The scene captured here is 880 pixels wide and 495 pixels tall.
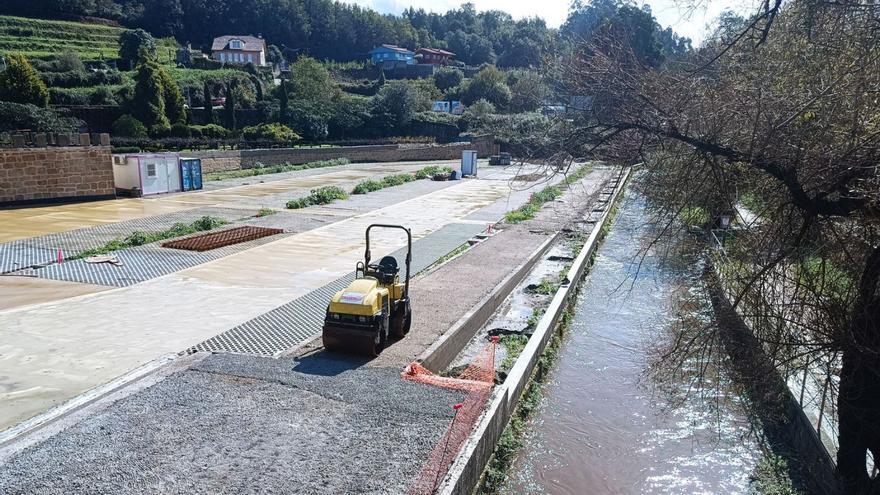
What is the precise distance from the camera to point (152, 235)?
57.8ft

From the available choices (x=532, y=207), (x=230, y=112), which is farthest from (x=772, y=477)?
(x=230, y=112)

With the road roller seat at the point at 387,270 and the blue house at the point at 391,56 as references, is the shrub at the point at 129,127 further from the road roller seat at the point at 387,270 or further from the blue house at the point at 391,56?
the blue house at the point at 391,56

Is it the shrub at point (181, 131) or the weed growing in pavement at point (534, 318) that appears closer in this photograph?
the weed growing in pavement at point (534, 318)

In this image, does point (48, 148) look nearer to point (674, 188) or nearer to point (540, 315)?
point (540, 315)

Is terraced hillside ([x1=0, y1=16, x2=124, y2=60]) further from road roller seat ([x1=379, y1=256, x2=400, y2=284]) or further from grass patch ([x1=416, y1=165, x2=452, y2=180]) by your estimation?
road roller seat ([x1=379, y1=256, x2=400, y2=284])

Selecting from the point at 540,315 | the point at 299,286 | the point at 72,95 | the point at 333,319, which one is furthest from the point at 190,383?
the point at 72,95

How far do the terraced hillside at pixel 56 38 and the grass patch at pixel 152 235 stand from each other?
164ft

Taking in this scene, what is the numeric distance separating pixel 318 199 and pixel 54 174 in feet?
30.0

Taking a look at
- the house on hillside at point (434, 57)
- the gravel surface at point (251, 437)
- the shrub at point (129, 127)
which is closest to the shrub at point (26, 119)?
the shrub at point (129, 127)

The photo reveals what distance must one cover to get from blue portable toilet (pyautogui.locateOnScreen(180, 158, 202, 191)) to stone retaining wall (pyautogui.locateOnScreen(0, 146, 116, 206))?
11.8 ft

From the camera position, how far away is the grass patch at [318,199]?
2373 centimetres

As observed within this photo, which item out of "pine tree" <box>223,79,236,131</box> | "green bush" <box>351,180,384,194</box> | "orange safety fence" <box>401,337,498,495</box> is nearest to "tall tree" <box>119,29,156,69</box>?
"pine tree" <box>223,79,236,131</box>

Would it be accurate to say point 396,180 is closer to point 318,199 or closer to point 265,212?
point 318,199

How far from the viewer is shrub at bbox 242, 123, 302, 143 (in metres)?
45.2
